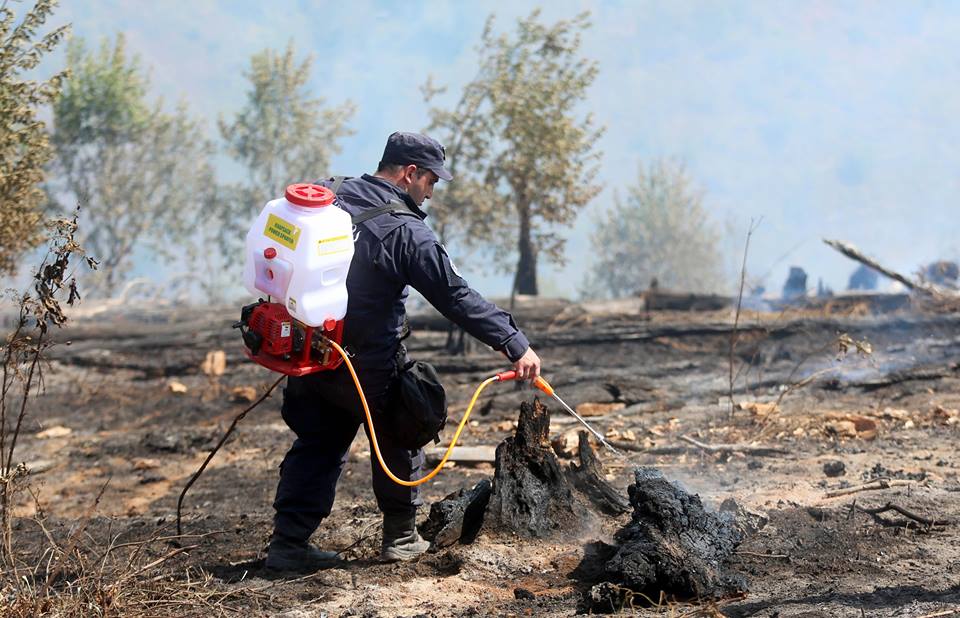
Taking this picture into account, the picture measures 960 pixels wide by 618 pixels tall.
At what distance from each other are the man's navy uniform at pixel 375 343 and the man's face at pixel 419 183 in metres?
0.09

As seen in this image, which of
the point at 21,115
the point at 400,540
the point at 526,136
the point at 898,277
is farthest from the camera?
the point at 526,136

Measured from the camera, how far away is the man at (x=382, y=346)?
410 centimetres

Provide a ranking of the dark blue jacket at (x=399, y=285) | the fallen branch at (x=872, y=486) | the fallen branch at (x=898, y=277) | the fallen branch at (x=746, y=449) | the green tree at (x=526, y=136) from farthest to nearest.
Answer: the green tree at (x=526, y=136)
the fallen branch at (x=898, y=277)
the fallen branch at (x=746, y=449)
the fallen branch at (x=872, y=486)
the dark blue jacket at (x=399, y=285)

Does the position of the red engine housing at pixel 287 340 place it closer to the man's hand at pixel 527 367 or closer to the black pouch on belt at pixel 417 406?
the black pouch on belt at pixel 417 406

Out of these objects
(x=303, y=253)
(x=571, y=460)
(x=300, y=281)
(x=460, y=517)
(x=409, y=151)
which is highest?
(x=409, y=151)

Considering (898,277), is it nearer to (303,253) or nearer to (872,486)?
(872,486)

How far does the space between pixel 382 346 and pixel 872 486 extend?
3.03 meters

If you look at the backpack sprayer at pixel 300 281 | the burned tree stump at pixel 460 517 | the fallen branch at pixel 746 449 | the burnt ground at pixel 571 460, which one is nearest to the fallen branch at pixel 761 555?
the burnt ground at pixel 571 460

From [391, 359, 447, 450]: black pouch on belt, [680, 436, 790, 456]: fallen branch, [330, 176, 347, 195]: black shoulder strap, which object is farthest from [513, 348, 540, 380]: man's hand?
[680, 436, 790, 456]: fallen branch

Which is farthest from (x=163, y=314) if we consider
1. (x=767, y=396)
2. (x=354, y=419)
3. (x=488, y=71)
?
(x=354, y=419)

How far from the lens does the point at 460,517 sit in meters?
4.66

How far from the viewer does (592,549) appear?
4.39 meters

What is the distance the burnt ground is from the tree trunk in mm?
1717

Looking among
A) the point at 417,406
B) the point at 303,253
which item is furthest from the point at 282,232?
the point at 417,406
